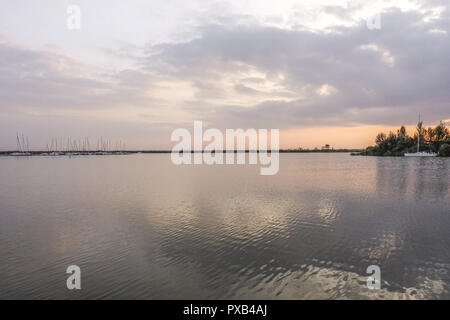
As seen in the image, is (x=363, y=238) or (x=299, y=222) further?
(x=299, y=222)

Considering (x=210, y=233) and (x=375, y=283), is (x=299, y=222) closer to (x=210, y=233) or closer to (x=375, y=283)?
(x=210, y=233)

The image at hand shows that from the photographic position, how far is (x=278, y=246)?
54.1ft

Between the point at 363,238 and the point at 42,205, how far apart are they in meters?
34.9

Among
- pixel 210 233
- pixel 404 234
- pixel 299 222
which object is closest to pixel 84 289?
pixel 210 233

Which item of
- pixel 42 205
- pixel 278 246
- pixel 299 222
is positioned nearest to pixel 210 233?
pixel 278 246
